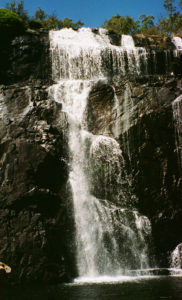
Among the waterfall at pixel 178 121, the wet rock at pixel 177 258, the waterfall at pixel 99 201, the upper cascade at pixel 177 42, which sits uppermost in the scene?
the upper cascade at pixel 177 42

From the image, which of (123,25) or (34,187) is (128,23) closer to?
(123,25)

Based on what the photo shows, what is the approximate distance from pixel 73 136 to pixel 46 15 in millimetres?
36812

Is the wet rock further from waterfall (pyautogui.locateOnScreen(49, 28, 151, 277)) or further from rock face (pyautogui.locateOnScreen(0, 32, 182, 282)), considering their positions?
waterfall (pyautogui.locateOnScreen(49, 28, 151, 277))

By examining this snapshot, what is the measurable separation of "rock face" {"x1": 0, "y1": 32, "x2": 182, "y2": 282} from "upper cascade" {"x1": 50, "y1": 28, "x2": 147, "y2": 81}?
4508 millimetres

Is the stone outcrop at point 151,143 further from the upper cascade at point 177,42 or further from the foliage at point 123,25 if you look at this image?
the foliage at point 123,25

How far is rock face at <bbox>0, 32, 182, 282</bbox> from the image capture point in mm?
14203

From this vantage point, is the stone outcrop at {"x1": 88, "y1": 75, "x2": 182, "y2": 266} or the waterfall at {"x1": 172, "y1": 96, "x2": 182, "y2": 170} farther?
the waterfall at {"x1": 172, "y1": 96, "x2": 182, "y2": 170}

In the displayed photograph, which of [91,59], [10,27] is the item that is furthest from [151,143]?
[10,27]

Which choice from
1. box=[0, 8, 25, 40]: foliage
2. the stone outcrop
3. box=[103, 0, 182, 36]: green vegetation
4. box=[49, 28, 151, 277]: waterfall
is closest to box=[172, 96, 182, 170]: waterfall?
the stone outcrop

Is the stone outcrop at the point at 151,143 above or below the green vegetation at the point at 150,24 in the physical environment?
below

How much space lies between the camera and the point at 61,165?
16.7 meters

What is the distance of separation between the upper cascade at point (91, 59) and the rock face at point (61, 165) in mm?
4508

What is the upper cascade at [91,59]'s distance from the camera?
23516 mm

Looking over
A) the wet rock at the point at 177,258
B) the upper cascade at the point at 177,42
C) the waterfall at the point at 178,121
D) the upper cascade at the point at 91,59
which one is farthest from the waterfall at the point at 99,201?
the upper cascade at the point at 177,42
